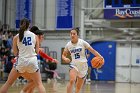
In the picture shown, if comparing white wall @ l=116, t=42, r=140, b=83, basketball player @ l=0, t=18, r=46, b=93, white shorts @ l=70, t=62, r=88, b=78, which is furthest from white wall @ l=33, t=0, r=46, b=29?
basketball player @ l=0, t=18, r=46, b=93

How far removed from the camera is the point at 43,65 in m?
24.5

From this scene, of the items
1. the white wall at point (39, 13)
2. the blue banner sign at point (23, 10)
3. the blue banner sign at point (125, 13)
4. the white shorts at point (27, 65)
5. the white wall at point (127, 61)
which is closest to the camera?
the white shorts at point (27, 65)

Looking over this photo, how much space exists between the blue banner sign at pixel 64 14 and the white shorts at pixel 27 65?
742 inches

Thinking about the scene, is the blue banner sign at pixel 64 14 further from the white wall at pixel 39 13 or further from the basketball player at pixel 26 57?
the basketball player at pixel 26 57

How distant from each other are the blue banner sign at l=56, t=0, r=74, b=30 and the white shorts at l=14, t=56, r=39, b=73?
18837mm

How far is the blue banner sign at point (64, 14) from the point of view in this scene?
26.6 metres

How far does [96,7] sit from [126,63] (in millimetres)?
4510

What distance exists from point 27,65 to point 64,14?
62.7 feet

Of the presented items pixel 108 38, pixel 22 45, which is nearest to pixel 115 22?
pixel 108 38

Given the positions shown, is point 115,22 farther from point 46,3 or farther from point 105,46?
point 46,3

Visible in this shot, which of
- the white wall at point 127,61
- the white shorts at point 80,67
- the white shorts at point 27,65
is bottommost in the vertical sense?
the white wall at point 127,61

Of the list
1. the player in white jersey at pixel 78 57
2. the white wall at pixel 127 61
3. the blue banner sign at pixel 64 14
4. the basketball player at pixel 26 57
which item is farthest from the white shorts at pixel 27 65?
the blue banner sign at pixel 64 14

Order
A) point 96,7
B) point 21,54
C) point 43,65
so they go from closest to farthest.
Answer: point 21,54, point 43,65, point 96,7

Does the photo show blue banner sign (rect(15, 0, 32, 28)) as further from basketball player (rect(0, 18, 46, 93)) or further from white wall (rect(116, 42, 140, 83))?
basketball player (rect(0, 18, 46, 93))
